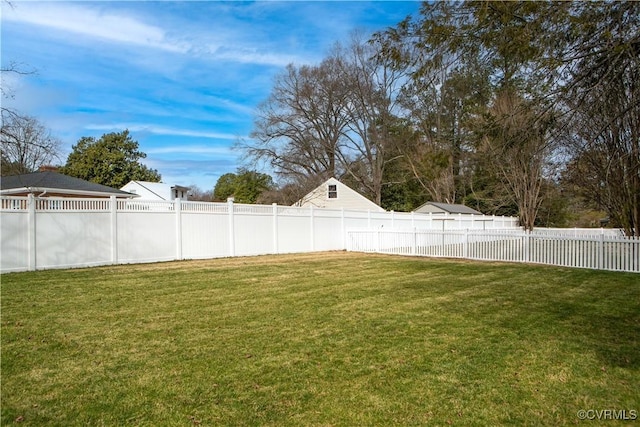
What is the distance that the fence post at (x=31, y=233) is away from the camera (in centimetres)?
930

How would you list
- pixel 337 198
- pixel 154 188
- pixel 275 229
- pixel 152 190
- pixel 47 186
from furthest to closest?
pixel 154 188 → pixel 152 190 → pixel 337 198 → pixel 47 186 → pixel 275 229

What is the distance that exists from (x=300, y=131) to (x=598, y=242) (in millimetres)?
26888

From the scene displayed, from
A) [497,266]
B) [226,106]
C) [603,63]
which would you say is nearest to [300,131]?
[226,106]

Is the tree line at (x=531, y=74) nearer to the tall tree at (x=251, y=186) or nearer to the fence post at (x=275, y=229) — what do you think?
the fence post at (x=275, y=229)

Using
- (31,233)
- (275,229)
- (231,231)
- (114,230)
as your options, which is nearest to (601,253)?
(275,229)

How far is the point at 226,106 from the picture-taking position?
84.5 ft

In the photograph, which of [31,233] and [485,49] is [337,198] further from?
[485,49]

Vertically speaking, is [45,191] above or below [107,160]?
below

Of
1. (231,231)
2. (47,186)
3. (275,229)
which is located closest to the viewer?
(231,231)

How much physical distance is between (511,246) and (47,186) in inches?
655

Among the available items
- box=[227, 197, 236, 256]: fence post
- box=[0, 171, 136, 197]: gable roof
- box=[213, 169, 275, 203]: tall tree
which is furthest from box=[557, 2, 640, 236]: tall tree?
box=[213, 169, 275, 203]: tall tree

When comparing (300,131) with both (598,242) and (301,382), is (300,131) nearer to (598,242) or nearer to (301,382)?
(598,242)

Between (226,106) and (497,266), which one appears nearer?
(497,266)

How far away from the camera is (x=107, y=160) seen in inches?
1460
